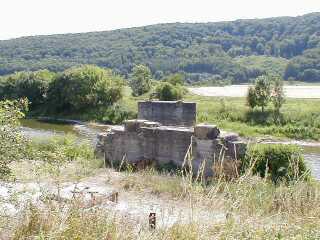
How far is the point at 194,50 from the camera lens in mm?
152125

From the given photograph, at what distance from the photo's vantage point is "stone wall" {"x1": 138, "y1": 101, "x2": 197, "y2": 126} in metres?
23.5

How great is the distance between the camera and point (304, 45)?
14725 cm

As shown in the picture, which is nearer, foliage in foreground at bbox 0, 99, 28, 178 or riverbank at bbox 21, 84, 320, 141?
foliage in foreground at bbox 0, 99, 28, 178

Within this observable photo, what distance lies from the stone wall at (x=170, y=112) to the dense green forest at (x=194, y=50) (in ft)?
327

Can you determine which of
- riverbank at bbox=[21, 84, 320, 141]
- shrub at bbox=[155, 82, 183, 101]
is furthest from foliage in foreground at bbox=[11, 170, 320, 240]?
shrub at bbox=[155, 82, 183, 101]

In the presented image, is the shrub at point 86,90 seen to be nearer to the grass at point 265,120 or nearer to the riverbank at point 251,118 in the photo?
the riverbank at point 251,118

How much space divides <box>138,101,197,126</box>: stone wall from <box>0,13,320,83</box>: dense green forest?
99.8m

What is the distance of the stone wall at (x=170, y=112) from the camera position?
23.5 meters

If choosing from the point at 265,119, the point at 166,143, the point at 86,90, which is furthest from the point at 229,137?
the point at 86,90

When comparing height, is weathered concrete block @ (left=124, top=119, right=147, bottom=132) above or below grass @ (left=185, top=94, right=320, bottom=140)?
above

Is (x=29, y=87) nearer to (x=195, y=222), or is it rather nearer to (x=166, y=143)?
(x=166, y=143)

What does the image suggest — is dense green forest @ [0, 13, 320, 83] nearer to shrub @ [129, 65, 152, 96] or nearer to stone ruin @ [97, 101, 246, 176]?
shrub @ [129, 65, 152, 96]

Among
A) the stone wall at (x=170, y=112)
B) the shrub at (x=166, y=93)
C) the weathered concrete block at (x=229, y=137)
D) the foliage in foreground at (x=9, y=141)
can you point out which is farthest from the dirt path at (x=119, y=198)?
the shrub at (x=166, y=93)

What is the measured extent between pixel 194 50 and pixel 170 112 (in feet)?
428
